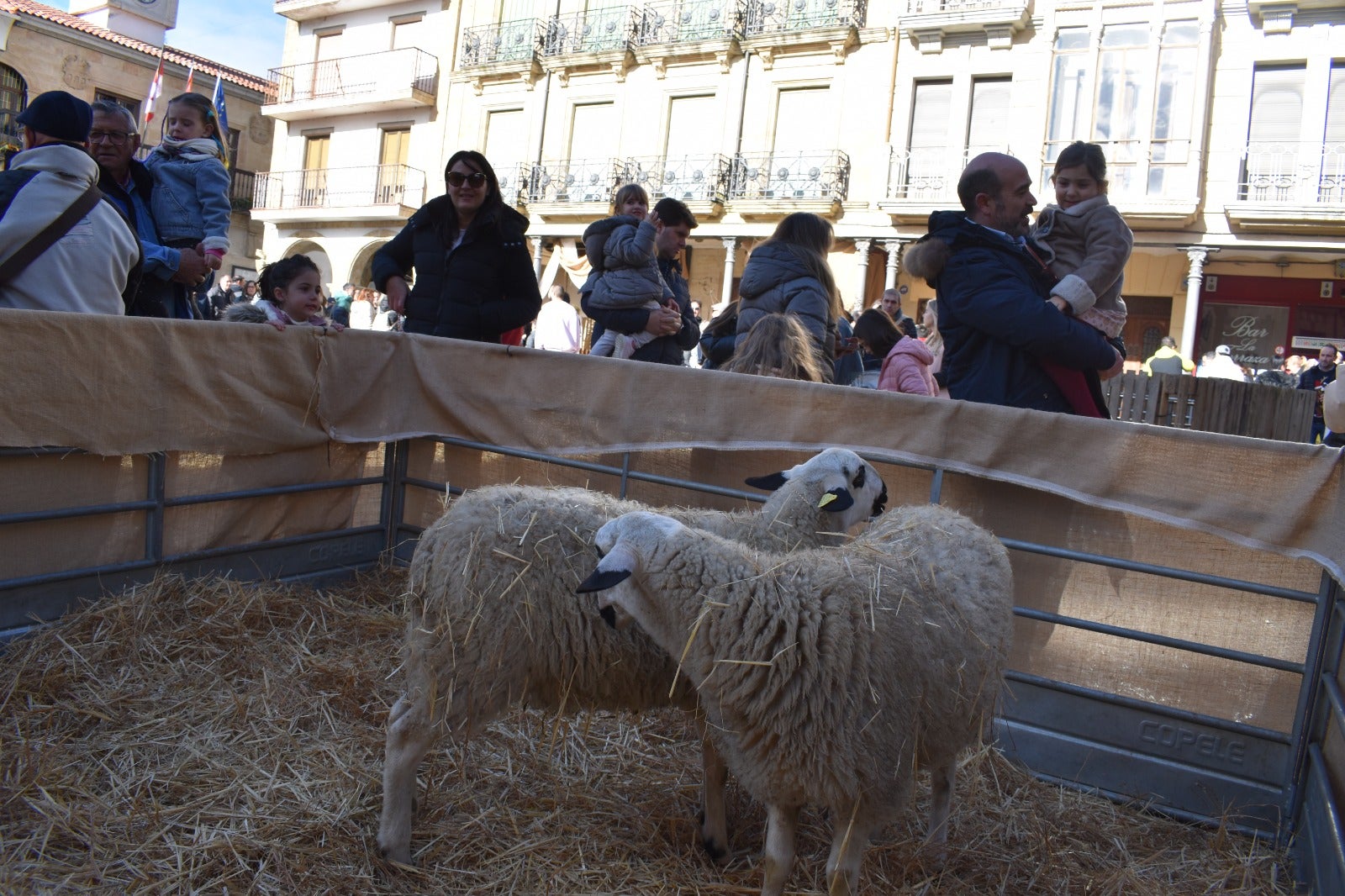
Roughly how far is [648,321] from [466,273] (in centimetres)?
105

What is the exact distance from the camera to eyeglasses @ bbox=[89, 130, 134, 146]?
14.9 ft

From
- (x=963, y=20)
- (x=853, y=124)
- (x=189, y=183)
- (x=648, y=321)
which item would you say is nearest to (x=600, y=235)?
(x=648, y=321)

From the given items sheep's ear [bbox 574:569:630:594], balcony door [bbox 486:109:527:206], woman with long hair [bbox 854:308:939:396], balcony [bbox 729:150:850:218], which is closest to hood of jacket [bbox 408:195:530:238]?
woman with long hair [bbox 854:308:939:396]

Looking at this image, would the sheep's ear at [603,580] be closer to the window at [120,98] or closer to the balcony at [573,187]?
the balcony at [573,187]

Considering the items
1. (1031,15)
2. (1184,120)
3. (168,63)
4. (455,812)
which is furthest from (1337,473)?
(168,63)

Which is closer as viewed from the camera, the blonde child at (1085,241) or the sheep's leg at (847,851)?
the sheep's leg at (847,851)

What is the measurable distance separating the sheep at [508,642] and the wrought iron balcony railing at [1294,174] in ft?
61.0

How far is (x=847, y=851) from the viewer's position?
7.79 feet

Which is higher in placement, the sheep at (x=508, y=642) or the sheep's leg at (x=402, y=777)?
the sheep at (x=508, y=642)

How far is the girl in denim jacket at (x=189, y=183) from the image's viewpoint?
4.96 metres

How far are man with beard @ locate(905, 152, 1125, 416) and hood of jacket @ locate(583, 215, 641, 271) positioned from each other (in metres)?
1.97

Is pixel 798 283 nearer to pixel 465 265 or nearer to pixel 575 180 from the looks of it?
A: pixel 465 265

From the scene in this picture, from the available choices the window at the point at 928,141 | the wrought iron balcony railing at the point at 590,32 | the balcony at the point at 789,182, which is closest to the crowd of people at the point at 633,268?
the window at the point at 928,141

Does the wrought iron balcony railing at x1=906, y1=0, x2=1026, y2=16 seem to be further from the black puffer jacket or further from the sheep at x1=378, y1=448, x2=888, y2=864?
the sheep at x1=378, y1=448, x2=888, y2=864
